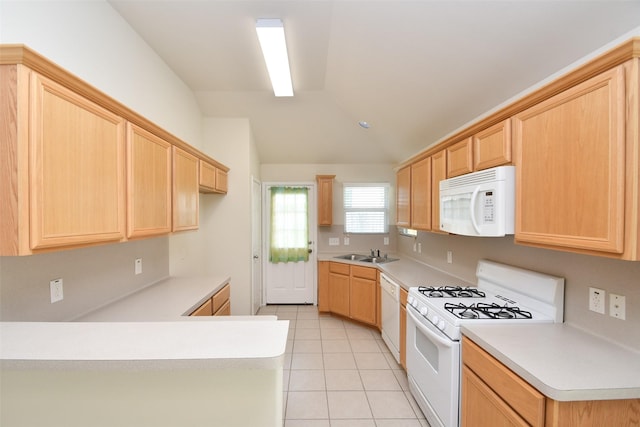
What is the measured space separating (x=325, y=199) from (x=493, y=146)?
290cm

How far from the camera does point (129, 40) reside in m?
2.21

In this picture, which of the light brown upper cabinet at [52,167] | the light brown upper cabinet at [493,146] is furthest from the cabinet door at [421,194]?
the light brown upper cabinet at [52,167]

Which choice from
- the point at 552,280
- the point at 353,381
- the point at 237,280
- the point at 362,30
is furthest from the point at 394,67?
the point at 237,280

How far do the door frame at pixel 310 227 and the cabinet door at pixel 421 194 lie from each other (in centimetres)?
197

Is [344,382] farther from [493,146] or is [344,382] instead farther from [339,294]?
[493,146]

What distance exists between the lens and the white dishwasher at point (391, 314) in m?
2.75

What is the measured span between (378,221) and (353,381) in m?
2.63

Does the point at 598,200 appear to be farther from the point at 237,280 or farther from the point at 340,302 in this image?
the point at 237,280

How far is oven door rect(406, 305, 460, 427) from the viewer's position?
1666mm

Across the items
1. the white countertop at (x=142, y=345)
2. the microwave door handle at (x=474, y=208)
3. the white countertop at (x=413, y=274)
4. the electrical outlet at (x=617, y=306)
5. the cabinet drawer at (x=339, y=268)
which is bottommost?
the cabinet drawer at (x=339, y=268)

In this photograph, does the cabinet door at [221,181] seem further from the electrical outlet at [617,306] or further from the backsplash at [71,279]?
the electrical outlet at [617,306]

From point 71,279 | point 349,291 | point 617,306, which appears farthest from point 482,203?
point 71,279

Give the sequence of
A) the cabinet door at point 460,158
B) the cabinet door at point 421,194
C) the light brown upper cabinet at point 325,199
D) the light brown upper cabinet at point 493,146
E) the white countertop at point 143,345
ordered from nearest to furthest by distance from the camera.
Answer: the white countertop at point 143,345, the light brown upper cabinet at point 493,146, the cabinet door at point 460,158, the cabinet door at point 421,194, the light brown upper cabinet at point 325,199

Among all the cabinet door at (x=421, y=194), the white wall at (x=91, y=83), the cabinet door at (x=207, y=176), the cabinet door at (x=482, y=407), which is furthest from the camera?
the cabinet door at (x=207, y=176)
